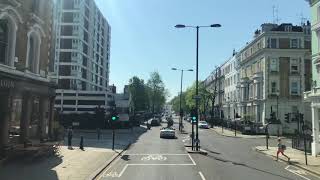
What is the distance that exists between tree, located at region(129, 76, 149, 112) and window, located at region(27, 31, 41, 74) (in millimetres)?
101273

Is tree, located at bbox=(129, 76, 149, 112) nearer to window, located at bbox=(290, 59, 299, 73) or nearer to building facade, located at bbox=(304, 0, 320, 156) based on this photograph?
window, located at bbox=(290, 59, 299, 73)

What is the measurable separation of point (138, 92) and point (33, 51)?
104m

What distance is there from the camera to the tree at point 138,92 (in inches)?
5349

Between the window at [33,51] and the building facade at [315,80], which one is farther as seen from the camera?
the building facade at [315,80]

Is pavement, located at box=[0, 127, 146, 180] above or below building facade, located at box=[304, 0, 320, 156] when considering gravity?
below

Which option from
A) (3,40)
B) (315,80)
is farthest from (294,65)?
(3,40)


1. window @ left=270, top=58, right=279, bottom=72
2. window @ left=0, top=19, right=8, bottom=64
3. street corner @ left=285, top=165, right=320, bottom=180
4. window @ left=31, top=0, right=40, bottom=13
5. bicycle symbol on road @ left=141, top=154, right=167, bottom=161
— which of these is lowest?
street corner @ left=285, top=165, right=320, bottom=180

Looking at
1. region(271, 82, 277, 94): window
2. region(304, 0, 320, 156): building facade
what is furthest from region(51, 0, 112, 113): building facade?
region(304, 0, 320, 156): building facade

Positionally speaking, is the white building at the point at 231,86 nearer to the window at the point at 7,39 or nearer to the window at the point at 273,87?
the window at the point at 273,87

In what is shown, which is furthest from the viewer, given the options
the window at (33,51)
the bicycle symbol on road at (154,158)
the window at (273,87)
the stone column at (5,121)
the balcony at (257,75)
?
the balcony at (257,75)

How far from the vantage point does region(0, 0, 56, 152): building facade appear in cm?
2741

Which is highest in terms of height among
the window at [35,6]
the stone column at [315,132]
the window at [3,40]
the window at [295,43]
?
the window at [295,43]

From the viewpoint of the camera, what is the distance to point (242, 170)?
2661 centimetres

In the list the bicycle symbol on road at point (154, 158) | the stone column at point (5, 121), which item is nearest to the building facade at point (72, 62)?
the bicycle symbol on road at point (154, 158)
